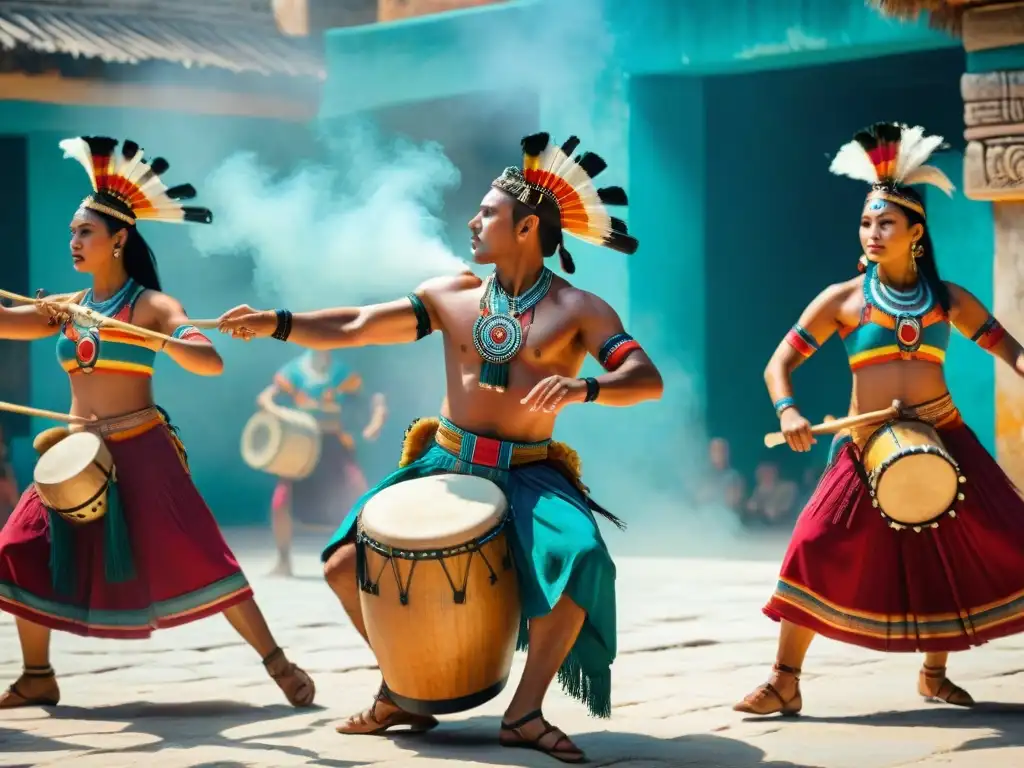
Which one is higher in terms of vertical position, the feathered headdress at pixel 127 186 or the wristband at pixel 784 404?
the feathered headdress at pixel 127 186

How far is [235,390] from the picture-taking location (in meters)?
13.5

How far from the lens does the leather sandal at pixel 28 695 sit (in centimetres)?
619

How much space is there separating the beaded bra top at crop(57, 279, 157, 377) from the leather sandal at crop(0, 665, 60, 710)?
3.37ft

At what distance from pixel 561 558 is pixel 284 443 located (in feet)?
19.0

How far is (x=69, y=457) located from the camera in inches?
237

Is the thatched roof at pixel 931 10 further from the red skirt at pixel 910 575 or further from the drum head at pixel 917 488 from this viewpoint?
the drum head at pixel 917 488

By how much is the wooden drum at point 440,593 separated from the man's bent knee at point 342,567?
11cm

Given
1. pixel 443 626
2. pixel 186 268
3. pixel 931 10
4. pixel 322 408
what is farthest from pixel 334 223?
pixel 443 626

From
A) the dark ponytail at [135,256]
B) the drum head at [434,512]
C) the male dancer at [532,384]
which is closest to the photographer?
the drum head at [434,512]

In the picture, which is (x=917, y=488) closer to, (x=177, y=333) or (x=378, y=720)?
(x=378, y=720)

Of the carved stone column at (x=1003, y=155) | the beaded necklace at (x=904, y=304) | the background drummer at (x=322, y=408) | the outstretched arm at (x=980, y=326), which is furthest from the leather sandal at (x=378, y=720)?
the background drummer at (x=322, y=408)

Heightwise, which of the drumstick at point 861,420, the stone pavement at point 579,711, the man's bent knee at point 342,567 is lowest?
the stone pavement at point 579,711

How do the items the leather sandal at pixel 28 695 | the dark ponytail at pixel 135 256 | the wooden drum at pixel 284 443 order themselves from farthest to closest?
the wooden drum at pixel 284 443
the dark ponytail at pixel 135 256
the leather sandal at pixel 28 695

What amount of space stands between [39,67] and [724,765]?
8.61 metres
